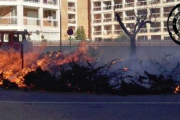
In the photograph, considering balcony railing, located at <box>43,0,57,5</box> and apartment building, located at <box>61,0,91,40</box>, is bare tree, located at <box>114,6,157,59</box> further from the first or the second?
balcony railing, located at <box>43,0,57,5</box>

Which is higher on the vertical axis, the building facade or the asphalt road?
the building facade

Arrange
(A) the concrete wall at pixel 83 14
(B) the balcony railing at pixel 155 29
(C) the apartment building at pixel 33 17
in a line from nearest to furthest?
(A) the concrete wall at pixel 83 14 → (B) the balcony railing at pixel 155 29 → (C) the apartment building at pixel 33 17

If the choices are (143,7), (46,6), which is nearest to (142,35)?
(143,7)

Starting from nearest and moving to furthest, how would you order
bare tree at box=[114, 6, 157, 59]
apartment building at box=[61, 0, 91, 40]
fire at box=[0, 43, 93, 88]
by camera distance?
1. fire at box=[0, 43, 93, 88]
2. bare tree at box=[114, 6, 157, 59]
3. apartment building at box=[61, 0, 91, 40]

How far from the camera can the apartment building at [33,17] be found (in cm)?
3969

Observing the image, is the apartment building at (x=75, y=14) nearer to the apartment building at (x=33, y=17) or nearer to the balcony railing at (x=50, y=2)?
the apartment building at (x=33, y=17)

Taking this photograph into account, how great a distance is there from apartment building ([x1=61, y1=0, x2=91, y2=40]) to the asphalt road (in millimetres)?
25973

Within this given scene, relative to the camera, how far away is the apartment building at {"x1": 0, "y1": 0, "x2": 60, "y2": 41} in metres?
39.7

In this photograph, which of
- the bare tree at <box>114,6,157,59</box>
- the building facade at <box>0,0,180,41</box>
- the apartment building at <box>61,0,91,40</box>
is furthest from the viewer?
the apartment building at <box>61,0,91,40</box>

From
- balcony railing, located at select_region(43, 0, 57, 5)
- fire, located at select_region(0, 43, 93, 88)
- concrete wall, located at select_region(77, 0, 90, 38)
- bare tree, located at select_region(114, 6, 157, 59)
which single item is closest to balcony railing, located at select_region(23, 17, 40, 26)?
balcony railing, located at select_region(43, 0, 57, 5)

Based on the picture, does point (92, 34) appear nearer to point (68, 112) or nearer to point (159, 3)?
point (159, 3)

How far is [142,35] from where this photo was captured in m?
41.6

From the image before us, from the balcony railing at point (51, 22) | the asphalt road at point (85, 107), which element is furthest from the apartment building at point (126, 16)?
the asphalt road at point (85, 107)

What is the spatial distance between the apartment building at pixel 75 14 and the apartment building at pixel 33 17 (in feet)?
6.43
